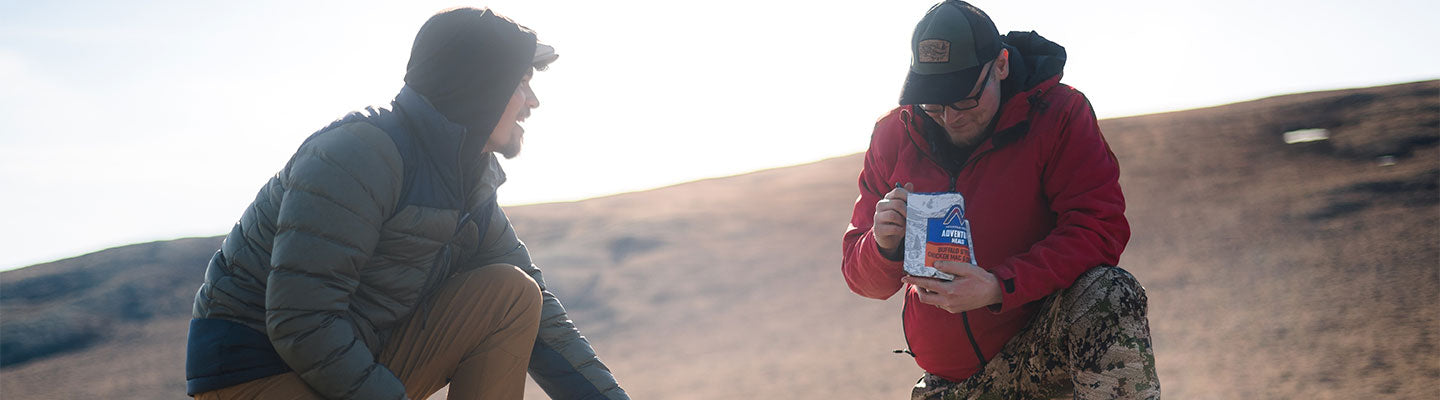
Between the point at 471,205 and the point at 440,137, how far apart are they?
24cm

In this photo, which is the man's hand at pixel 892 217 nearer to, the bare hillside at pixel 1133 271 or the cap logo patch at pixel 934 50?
the cap logo patch at pixel 934 50

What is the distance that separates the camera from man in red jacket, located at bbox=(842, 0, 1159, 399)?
7.06 ft

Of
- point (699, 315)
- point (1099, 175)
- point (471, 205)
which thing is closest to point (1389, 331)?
point (1099, 175)

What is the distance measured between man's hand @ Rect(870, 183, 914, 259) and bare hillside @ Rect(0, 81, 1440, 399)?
3133 mm

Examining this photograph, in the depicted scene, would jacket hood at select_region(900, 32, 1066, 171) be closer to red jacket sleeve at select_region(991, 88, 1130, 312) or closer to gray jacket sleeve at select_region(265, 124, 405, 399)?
red jacket sleeve at select_region(991, 88, 1130, 312)

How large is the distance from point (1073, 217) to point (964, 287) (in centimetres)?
33

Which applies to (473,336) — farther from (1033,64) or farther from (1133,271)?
(1133,271)

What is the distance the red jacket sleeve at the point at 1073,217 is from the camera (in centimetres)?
221

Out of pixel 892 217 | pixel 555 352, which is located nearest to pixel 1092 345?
pixel 892 217

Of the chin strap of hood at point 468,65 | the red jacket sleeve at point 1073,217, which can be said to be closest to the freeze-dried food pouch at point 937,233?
the red jacket sleeve at point 1073,217

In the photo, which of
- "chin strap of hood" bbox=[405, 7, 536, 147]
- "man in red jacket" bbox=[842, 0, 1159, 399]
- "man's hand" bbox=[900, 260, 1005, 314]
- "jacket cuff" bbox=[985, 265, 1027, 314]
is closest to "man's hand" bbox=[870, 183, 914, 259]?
"man in red jacket" bbox=[842, 0, 1159, 399]

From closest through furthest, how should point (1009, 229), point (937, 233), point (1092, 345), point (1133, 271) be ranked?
point (1092, 345), point (937, 233), point (1009, 229), point (1133, 271)

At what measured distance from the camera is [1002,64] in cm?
244

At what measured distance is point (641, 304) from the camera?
32.9ft
